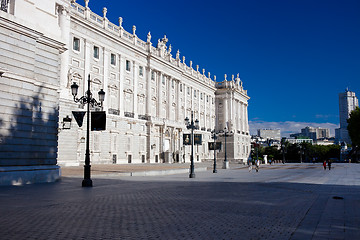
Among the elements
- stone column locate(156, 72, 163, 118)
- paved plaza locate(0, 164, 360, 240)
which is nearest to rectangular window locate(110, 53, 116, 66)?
stone column locate(156, 72, 163, 118)

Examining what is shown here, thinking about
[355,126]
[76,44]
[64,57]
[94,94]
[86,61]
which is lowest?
[355,126]

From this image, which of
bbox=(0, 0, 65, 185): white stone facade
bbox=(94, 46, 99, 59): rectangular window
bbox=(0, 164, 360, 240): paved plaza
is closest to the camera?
bbox=(0, 164, 360, 240): paved plaza

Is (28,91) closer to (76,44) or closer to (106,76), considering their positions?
(76,44)

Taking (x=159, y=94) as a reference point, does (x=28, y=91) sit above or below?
below

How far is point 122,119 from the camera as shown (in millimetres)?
48469

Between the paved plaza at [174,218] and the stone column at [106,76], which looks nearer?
the paved plaza at [174,218]

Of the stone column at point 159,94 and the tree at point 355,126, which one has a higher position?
the stone column at point 159,94

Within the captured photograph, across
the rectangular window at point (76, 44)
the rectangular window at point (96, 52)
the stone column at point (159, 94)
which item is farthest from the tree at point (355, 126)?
the rectangular window at point (76, 44)

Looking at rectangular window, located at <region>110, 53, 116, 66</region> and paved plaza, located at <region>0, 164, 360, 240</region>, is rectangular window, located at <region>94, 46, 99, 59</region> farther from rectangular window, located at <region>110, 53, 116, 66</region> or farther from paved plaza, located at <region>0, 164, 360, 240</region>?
paved plaza, located at <region>0, 164, 360, 240</region>

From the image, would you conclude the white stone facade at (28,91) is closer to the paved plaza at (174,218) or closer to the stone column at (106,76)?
the paved plaza at (174,218)

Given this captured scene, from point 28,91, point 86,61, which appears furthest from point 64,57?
point 28,91

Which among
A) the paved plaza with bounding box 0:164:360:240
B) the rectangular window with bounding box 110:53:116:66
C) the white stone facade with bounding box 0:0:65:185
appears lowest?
the paved plaza with bounding box 0:164:360:240

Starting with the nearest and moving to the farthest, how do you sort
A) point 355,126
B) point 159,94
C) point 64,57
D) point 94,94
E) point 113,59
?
point 64,57
point 94,94
point 113,59
point 159,94
point 355,126

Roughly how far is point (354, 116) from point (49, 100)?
73364 mm
